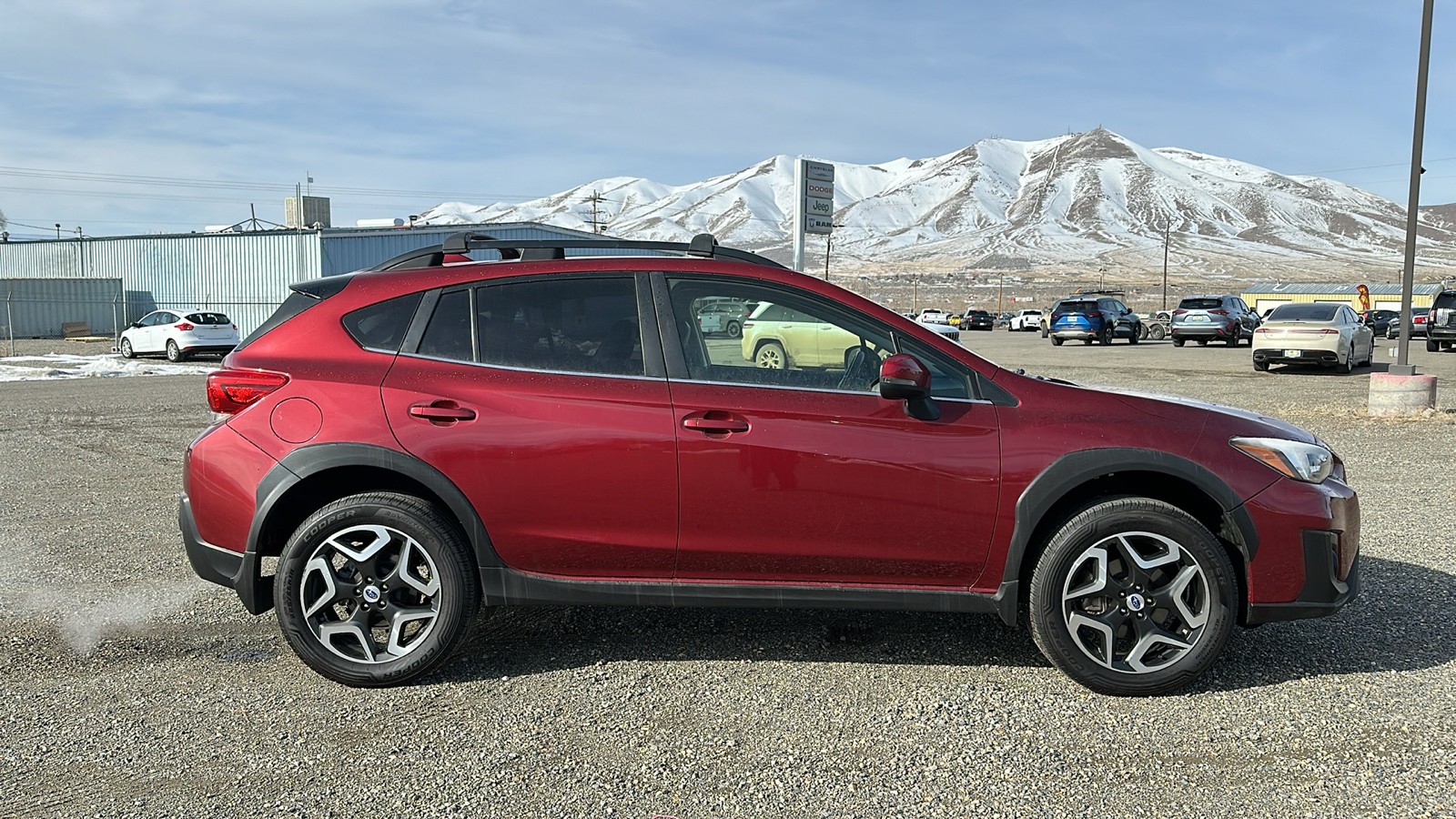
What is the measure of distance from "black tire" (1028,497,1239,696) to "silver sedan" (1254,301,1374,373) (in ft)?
62.8

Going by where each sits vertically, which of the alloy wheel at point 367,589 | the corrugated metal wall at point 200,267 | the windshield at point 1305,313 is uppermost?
the corrugated metal wall at point 200,267

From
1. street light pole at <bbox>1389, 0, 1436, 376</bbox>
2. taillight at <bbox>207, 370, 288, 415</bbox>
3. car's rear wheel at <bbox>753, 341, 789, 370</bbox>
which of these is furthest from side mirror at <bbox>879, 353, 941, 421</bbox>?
street light pole at <bbox>1389, 0, 1436, 376</bbox>

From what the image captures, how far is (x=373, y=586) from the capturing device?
4.15 m

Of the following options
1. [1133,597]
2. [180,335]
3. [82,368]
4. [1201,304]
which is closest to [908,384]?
[1133,597]

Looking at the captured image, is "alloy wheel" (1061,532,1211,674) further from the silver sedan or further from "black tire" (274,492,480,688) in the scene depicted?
the silver sedan

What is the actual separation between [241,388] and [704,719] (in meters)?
2.16

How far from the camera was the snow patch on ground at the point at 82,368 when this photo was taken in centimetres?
2252

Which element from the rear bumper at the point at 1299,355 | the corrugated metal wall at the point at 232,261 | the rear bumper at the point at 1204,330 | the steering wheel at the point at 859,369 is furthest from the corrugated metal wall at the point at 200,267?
the steering wheel at the point at 859,369

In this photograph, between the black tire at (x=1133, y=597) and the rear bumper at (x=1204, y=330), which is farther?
the rear bumper at (x=1204, y=330)

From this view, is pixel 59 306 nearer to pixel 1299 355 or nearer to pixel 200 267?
pixel 200 267

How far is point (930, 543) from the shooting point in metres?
4.07

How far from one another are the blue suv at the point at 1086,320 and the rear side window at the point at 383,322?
110ft

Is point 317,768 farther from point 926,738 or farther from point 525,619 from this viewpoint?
point 926,738

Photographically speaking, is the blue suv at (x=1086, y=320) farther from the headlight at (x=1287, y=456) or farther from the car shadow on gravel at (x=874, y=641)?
the headlight at (x=1287, y=456)
